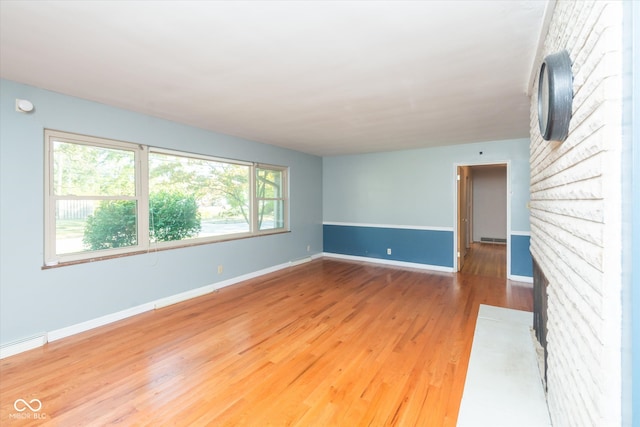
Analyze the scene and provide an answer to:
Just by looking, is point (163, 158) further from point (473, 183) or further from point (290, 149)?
point (473, 183)

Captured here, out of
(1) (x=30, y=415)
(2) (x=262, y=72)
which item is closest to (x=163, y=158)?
(2) (x=262, y=72)

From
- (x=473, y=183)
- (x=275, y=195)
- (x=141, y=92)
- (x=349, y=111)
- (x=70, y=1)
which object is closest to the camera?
(x=70, y=1)

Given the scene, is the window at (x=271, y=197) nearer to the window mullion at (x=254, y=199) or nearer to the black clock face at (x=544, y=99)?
the window mullion at (x=254, y=199)

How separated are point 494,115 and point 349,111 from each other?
5.89 feet

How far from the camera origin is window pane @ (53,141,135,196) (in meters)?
2.94

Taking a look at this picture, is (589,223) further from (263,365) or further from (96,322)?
(96,322)

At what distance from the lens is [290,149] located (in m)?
5.91

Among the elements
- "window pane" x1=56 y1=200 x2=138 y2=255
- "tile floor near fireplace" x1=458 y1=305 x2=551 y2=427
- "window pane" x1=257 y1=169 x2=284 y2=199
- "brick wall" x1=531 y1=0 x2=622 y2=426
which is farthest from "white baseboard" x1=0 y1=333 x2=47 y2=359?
"brick wall" x1=531 y1=0 x2=622 y2=426

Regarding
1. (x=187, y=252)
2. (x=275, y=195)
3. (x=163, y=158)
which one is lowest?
(x=187, y=252)

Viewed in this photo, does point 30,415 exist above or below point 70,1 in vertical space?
below

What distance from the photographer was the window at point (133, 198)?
295 cm

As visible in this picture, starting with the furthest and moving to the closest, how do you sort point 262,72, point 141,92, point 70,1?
point 141,92 < point 262,72 < point 70,1

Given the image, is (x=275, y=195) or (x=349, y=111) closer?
(x=349, y=111)

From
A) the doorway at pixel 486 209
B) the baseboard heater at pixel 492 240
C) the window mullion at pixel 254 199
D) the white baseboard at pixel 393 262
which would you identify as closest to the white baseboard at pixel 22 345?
the window mullion at pixel 254 199
